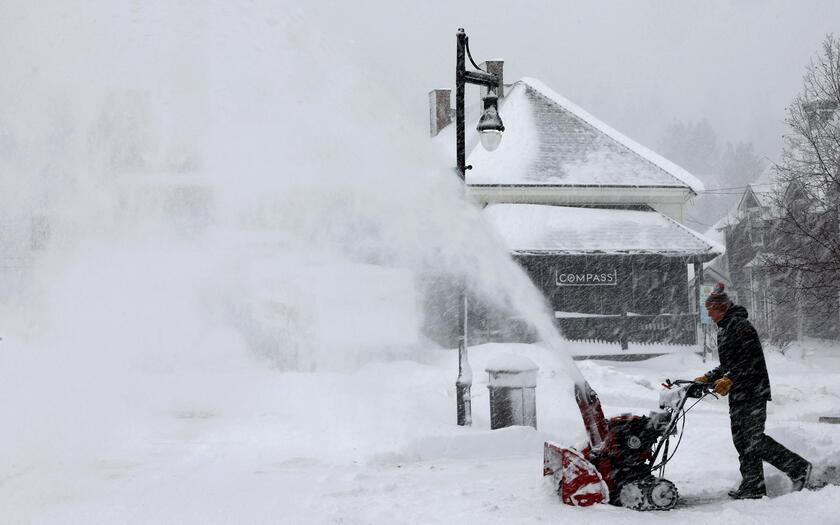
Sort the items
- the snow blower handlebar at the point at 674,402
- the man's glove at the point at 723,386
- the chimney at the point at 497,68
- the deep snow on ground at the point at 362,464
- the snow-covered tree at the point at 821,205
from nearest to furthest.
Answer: the man's glove at the point at 723,386
the snow blower handlebar at the point at 674,402
the deep snow on ground at the point at 362,464
the snow-covered tree at the point at 821,205
the chimney at the point at 497,68

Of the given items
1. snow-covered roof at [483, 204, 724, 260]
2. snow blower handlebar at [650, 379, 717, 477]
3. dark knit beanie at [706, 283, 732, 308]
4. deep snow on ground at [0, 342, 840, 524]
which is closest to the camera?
snow blower handlebar at [650, 379, 717, 477]

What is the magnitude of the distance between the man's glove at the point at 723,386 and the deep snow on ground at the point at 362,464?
2.89 ft

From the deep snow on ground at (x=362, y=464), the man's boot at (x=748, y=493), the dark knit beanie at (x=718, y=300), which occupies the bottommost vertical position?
the deep snow on ground at (x=362, y=464)

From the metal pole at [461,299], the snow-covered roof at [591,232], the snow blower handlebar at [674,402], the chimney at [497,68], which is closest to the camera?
the snow blower handlebar at [674,402]

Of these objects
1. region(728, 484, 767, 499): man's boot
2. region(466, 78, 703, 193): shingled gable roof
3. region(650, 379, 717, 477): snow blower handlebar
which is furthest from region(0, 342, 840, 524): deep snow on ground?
region(466, 78, 703, 193): shingled gable roof

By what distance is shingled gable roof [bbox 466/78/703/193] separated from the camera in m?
25.8

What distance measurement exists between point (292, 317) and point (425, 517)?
14661 millimetres

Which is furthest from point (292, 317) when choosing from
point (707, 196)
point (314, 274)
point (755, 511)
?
point (707, 196)

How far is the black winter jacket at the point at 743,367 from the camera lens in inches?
248

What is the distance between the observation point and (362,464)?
8.47 metres

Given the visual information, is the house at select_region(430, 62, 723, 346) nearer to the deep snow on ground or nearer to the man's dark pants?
the deep snow on ground

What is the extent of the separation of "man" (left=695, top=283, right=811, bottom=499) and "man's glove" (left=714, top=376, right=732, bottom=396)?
0.19 m

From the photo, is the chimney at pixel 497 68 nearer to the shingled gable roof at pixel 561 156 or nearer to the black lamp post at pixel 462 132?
the shingled gable roof at pixel 561 156

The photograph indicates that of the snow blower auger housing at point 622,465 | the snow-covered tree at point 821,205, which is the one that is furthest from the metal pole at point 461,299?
the snow-covered tree at point 821,205
